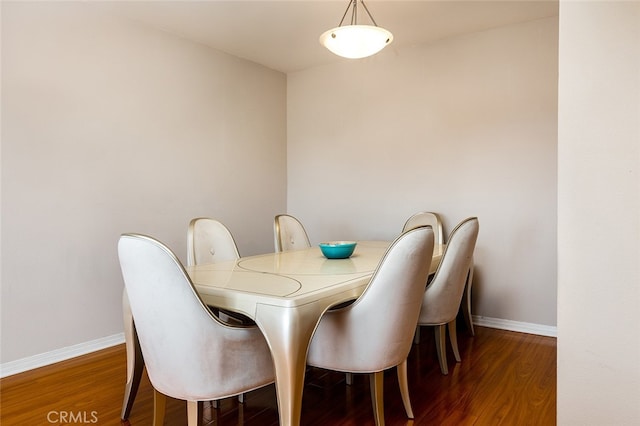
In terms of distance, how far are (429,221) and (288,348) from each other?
2.52 metres

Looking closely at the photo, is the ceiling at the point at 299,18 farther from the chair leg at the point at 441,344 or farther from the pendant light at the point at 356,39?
the chair leg at the point at 441,344

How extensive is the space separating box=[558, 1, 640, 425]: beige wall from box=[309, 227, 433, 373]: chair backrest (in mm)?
691

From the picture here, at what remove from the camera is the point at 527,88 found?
336 cm

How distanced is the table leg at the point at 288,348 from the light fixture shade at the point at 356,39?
5.15 feet

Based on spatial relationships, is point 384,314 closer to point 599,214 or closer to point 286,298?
point 286,298

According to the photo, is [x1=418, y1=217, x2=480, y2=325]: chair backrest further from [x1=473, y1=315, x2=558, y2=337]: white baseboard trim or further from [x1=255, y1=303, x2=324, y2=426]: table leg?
[x1=473, y1=315, x2=558, y2=337]: white baseboard trim

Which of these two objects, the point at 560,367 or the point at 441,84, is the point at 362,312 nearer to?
the point at 560,367

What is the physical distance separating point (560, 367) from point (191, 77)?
3.59m

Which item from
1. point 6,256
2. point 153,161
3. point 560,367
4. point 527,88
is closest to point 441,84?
point 527,88

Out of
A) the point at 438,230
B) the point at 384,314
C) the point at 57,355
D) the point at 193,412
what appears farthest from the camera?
the point at 438,230

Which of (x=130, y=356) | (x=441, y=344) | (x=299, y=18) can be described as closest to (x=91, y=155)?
(x=130, y=356)

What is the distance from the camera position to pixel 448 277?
235cm

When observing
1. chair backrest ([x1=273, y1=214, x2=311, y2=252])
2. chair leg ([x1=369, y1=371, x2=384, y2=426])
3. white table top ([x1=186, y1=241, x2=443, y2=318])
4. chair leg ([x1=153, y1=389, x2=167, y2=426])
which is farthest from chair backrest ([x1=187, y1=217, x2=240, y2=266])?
chair leg ([x1=369, y1=371, x2=384, y2=426])

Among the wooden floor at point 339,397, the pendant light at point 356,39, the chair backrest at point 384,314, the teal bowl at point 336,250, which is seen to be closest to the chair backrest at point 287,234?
the teal bowl at point 336,250
